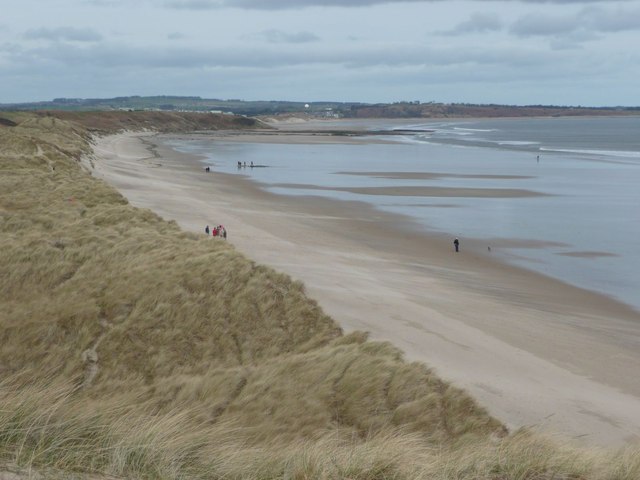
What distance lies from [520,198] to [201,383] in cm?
3227

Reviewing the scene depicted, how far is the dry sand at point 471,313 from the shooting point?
436 inches

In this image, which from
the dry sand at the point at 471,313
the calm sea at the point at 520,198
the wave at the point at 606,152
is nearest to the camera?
the dry sand at the point at 471,313

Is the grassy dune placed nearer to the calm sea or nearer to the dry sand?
the dry sand

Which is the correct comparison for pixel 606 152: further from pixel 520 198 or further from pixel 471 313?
pixel 471 313

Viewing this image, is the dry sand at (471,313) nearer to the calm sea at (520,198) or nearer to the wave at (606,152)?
the calm sea at (520,198)

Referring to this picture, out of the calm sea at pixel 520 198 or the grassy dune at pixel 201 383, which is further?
the calm sea at pixel 520 198

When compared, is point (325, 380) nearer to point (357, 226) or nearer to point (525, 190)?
point (357, 226)

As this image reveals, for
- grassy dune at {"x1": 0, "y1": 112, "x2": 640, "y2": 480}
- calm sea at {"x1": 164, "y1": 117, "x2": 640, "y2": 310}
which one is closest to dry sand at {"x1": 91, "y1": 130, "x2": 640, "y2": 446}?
grassy dune at {"x1": 0, "y1": 112, "x2": 640, "y2": 480}

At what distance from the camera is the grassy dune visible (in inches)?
206

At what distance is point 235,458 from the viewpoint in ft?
17.5

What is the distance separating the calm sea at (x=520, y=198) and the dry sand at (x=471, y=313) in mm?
1848

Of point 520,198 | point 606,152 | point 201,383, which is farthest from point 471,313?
point 606,152

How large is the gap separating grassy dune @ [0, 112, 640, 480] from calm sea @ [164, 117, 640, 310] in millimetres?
11044

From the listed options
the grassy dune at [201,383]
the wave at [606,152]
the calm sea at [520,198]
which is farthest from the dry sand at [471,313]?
the wave at [606,152]
